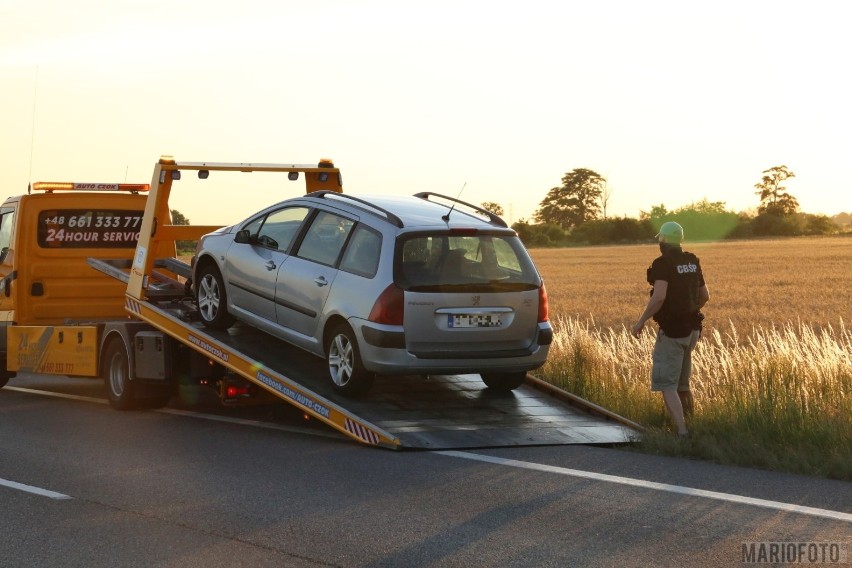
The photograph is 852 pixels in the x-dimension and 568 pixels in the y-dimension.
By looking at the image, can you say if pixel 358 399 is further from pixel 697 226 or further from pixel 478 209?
pixel 697 226

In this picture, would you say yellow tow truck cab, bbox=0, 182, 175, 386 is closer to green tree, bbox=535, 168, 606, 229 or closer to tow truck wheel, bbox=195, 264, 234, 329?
tow truck wheel, bbox=195, 264, 234, 329

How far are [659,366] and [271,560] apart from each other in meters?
4.94

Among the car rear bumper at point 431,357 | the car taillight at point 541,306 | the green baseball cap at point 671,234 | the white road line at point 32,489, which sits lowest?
the white road line at point 32,489

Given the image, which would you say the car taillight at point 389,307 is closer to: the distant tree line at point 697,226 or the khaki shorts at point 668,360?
the khaki shorts at point 668,360

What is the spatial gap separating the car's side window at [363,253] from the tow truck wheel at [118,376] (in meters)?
3.24

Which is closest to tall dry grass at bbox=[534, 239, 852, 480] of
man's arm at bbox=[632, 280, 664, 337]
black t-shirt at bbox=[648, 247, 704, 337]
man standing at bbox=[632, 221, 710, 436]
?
man standing at bbox=[632, 221, 710, 436]

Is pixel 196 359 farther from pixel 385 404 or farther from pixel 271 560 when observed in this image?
pixel 271 560

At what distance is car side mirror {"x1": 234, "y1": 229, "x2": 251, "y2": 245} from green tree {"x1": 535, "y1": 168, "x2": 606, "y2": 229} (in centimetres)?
12898

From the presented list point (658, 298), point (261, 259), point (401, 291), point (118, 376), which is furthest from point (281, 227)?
point (658, 298)

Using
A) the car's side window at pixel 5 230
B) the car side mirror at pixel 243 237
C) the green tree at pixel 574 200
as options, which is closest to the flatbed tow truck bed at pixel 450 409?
the car side mirror at pixel 243 237

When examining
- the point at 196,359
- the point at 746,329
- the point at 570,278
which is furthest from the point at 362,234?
the point at 570,278

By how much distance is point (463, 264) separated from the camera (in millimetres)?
10688

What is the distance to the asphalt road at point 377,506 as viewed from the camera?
Answer: 6.59m

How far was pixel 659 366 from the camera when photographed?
10.5 m
